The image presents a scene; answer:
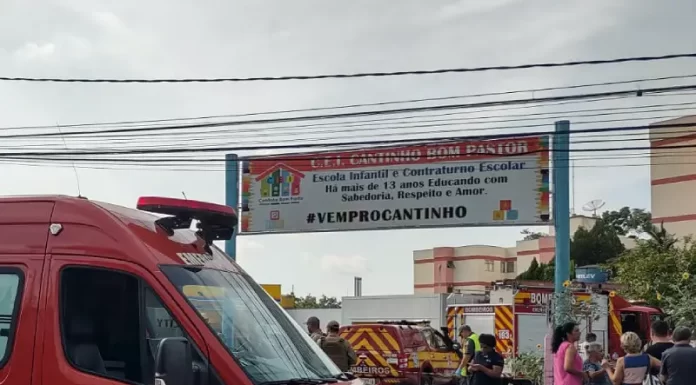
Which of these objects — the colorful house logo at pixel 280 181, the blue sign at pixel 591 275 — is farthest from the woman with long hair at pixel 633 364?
the blue sign at pixel 591 275

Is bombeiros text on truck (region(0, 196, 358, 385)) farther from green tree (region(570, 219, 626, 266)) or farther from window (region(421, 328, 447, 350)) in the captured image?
green tree (region(570, 219, 626, 266))

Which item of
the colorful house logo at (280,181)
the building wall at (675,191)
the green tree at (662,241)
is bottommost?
the green tree at (662,241)

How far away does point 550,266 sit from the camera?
49.0m

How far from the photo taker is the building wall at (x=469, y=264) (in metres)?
64.3

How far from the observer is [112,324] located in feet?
15.4

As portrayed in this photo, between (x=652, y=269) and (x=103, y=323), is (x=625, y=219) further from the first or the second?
(x=103, y=323)

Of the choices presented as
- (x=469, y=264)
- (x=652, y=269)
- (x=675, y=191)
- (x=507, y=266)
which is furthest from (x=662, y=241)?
(x=507, y=266)

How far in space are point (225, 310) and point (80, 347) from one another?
801 millimetres

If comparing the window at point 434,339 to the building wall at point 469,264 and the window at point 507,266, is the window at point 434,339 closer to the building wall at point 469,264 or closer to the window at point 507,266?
the building wall at point 469,264

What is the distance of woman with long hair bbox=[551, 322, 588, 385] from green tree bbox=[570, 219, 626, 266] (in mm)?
47431

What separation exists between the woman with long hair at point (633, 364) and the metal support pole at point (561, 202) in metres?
6.78

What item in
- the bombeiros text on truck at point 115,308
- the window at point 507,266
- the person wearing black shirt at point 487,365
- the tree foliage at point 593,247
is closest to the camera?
the bombeiros text on truck at point 115,308

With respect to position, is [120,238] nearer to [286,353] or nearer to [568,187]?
[286,353]

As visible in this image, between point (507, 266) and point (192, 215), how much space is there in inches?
2502
